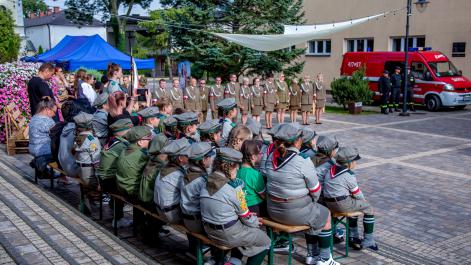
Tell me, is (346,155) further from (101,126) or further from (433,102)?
(433,102)

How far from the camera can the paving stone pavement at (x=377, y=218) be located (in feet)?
19.6

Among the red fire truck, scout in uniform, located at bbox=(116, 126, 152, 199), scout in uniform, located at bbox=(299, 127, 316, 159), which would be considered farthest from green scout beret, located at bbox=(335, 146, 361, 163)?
the red fire truck

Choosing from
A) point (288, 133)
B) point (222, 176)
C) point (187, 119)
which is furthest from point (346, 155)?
point (187, 119)

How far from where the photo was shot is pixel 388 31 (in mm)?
27109

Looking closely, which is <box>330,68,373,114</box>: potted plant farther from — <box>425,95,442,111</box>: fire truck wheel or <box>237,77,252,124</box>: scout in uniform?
<box>237,77,252,124</box>: scout in uniform

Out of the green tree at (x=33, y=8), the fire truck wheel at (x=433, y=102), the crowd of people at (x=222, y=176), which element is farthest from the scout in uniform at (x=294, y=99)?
the green tree at (x=33, y=8)

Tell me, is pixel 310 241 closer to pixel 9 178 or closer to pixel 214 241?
pixel 214 241

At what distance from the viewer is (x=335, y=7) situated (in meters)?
29.6

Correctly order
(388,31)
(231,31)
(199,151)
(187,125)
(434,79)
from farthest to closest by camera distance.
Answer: (388,31)
(231,31)
(434,79)
(187,125)
(199,151)

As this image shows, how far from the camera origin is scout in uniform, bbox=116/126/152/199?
617 cm

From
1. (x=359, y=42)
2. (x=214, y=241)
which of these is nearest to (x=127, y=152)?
(x=214, y=241)

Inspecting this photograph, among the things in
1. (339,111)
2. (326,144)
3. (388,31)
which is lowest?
(339,111)

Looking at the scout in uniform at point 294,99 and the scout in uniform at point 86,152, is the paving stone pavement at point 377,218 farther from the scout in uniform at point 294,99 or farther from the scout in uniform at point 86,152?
the scout in uniform at point 294,99

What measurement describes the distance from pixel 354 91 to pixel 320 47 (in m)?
11.8
